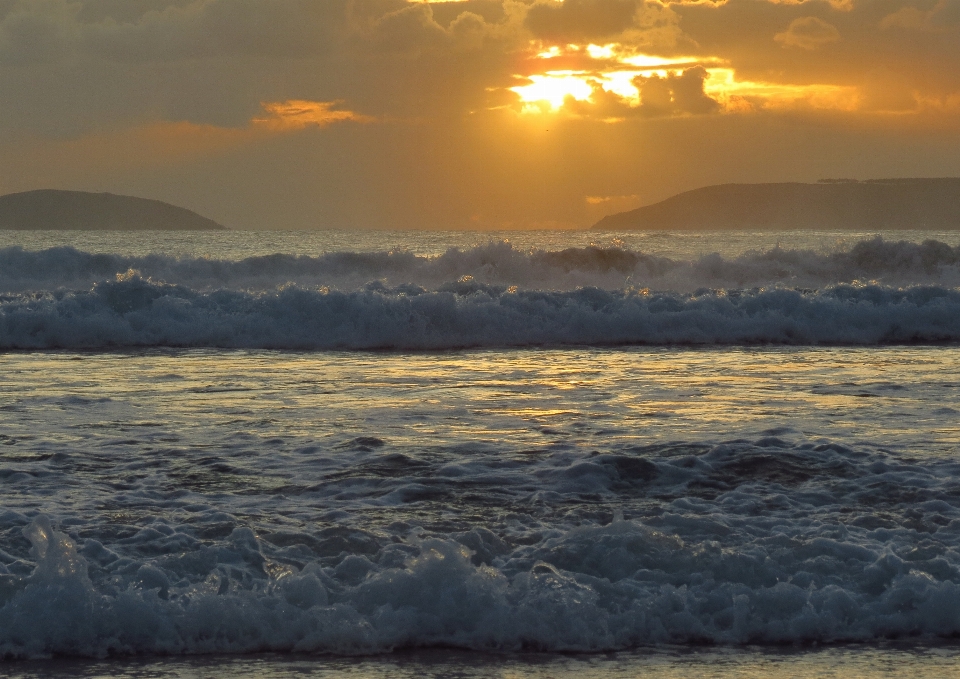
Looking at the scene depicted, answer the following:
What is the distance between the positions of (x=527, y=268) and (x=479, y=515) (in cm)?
2702

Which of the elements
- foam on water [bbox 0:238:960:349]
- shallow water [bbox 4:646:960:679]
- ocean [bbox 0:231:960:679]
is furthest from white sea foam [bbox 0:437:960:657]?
foam on water [bbox 0:238:960:349]

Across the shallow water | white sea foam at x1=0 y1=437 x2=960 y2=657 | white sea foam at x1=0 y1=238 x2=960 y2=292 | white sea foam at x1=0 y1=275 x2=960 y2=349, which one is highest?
white sea foam at x1=0 y1=238 x2=960 y2=292

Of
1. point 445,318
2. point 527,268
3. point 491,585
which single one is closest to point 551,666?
point 491,585

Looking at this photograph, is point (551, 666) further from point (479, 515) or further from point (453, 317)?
point (453, 317)

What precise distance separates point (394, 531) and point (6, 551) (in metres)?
2.19

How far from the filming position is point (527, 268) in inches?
1315

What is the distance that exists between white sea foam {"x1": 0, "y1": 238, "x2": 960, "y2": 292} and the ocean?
16.9 metres

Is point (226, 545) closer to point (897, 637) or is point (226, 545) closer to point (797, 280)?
point (897, 637)

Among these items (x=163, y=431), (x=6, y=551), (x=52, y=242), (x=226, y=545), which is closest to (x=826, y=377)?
(x=163, y=431)

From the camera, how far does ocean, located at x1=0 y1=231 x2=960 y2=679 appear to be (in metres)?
5.04

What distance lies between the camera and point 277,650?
16.3 ft

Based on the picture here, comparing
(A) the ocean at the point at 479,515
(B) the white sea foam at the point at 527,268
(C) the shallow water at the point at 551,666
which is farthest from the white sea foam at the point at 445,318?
(C) the shallow water at the point at 551,666

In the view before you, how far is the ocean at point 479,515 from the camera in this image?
5.04 meters

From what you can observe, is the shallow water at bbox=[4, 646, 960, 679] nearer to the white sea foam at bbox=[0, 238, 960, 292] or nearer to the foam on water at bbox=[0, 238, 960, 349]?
the foam on water at bbox=[0, 238, 960, 349]
